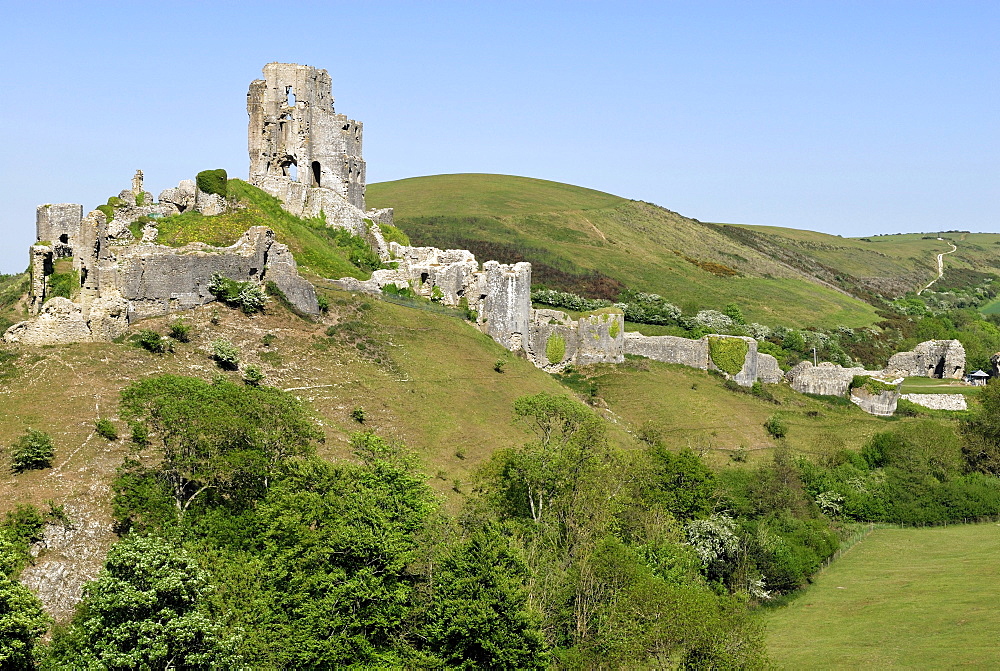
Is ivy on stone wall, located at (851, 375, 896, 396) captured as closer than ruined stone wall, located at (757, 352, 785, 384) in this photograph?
No

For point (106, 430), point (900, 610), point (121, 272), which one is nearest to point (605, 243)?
point (121, 272)

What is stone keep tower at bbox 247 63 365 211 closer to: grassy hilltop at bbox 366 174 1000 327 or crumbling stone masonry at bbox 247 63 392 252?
crumbling stone masonry at bbox 247 63 392 252

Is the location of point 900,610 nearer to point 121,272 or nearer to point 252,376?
point 252,376

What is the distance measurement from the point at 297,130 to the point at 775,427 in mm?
34712

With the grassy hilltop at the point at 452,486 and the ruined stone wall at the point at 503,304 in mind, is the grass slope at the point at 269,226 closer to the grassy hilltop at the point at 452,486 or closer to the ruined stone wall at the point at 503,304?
the grassy hilltop at the point at 452,486

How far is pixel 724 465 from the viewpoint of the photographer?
63.0 meters

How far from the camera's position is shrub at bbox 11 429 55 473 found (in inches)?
1487

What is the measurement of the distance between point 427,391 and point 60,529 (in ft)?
72.4

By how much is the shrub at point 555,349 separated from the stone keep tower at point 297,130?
1584cm

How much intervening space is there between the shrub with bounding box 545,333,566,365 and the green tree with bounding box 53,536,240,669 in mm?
43729

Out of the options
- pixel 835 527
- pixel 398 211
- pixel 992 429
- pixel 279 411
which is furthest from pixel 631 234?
pixel 279 411

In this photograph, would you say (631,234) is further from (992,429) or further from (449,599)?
(449,599)

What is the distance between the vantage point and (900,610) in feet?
149

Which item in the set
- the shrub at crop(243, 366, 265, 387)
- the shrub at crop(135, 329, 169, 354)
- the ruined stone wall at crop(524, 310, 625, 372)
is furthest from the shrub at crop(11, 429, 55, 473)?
the ruined stone wall at crop(524, 310, 625, 372)
